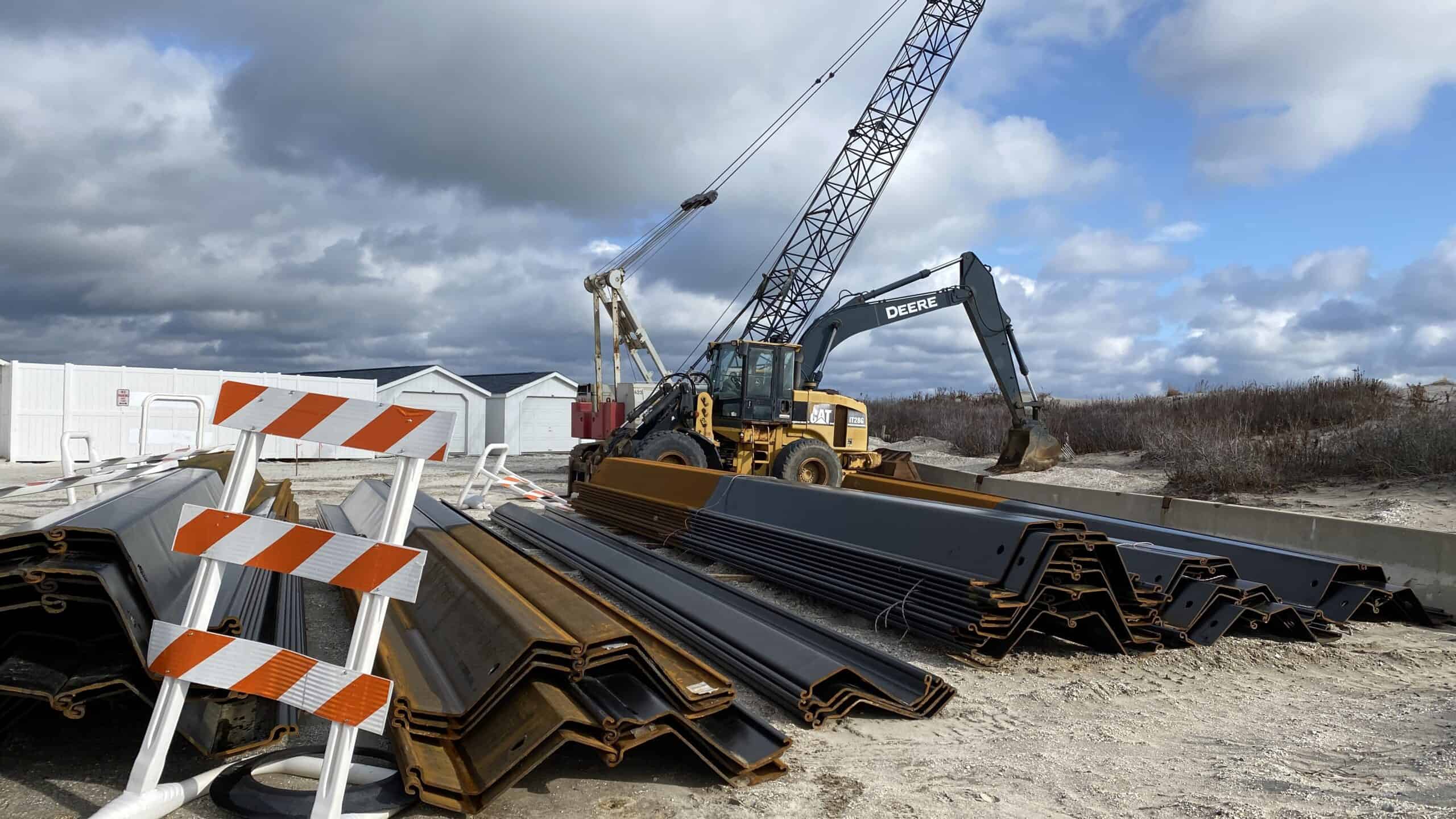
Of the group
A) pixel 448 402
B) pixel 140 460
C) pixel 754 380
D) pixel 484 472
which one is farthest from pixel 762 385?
pixel 448 402

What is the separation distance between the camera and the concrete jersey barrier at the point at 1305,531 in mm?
7715

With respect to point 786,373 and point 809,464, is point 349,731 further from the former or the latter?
point 786,373

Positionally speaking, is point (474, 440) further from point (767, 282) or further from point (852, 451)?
point (852, 451)

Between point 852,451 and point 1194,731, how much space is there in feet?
34.0

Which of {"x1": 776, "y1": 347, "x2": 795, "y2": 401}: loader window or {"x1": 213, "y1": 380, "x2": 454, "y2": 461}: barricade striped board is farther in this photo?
{"x1": 776, "y1": 347, "x2": 795, "y2": 401}: loader window

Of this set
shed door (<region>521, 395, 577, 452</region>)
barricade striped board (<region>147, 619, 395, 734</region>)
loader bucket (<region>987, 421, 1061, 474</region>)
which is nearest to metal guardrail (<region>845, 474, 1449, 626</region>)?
barricade striped board (<region>147, 619, 395, 734</region>)

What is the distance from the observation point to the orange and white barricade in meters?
2.93

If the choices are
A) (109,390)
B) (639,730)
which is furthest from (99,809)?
(109,390)

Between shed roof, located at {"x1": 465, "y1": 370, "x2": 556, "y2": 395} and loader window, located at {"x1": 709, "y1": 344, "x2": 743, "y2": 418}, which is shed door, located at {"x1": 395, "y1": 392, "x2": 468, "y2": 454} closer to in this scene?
shed roof, located at {"x1": 465, "y1": 370, "x2": 556, "y2": 395}

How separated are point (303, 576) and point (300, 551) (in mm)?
109

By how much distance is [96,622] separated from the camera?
11.9 feet

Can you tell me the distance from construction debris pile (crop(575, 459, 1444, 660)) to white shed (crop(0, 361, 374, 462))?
17.8 metres

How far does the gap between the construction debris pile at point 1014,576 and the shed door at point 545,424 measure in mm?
24659

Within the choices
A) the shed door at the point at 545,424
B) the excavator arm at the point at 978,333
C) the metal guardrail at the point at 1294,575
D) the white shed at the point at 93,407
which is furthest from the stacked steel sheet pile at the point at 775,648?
the shed door at the point at 545,424
